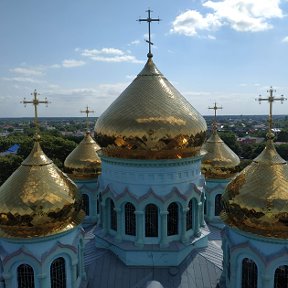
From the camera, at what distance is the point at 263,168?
9398mm

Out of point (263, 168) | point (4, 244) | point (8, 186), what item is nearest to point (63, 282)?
point (4, 244)

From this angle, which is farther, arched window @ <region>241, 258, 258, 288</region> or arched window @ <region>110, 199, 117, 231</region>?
arched window @ <region>110, 199, 117, 231</region>

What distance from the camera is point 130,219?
38.7 ft

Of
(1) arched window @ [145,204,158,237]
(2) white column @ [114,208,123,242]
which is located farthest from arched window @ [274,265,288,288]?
(2) white column @ [114,208,123,242]

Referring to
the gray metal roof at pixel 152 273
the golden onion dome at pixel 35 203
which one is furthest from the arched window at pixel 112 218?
the golden onion dome at pixel 35 203

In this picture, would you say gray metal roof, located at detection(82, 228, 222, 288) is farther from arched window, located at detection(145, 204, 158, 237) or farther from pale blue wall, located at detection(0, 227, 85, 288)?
pale blue wall, located at detection(0, 227, 85, 288)

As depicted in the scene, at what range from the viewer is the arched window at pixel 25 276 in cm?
943

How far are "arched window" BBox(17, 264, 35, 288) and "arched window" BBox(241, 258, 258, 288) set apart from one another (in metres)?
5.62

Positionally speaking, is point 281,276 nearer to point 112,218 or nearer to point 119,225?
point 119,225

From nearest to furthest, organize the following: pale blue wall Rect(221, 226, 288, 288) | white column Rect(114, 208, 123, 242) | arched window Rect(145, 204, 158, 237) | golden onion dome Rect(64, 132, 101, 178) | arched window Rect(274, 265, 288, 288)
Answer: pale blue wall Rect(221, 226, 288, 288) → arched window Rect(274, 265, 288, 288) → arched window Rect(145, 204, 158, 237) → white column Rect(114, 208, 123, 242) → golden onion dome Rect(64, 132, 101, 178)

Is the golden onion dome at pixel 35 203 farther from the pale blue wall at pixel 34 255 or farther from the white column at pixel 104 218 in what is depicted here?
the white column at pixel 104 218

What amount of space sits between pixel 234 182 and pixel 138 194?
10.3ft

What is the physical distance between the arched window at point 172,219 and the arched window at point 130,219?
115 cm

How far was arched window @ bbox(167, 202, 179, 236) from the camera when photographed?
38.5 feet
